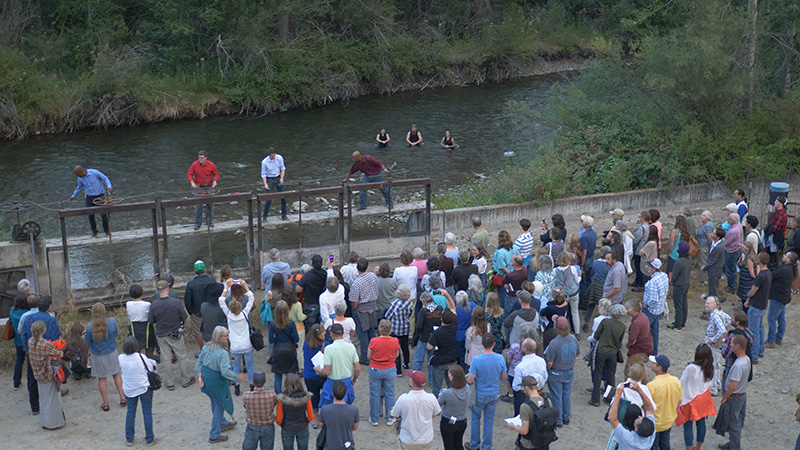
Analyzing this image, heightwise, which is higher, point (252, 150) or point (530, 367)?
point (252, 150)

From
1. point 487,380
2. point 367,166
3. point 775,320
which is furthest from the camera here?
point 367,166

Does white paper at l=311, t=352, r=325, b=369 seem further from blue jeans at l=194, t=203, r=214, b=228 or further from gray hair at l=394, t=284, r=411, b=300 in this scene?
blue jeans at l=194, t=203, r=214, b=228

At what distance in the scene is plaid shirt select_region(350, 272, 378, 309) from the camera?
1123cm

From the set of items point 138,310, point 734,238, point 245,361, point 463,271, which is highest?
point 734,238

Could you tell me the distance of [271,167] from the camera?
16.9m

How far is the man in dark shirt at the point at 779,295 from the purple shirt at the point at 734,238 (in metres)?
1.58

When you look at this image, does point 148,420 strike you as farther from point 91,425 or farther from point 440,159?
point 440,159

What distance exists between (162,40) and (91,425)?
25.2 m

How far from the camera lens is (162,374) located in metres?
11.6

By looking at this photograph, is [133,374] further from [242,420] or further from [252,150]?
[252,150]

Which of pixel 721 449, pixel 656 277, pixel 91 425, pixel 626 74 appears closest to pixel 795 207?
pixel 626 74

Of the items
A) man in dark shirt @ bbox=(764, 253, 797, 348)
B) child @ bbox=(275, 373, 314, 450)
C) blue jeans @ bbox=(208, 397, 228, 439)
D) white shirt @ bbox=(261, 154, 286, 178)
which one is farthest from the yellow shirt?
white shirt @ bbox=(261, 154, 286, 178)

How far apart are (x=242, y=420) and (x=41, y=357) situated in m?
2.56

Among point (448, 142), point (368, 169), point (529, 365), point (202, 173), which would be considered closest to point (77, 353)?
point (202, 173)
